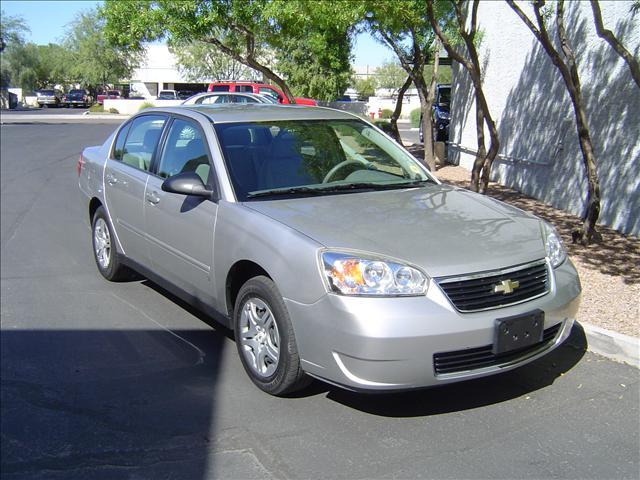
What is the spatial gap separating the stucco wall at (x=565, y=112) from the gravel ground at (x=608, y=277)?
0.49 m

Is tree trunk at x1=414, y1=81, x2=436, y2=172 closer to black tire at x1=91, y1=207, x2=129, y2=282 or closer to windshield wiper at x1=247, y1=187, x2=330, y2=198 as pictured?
black tire at x1=91, y1=207, x2=129, y2=282

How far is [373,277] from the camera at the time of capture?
3.49m

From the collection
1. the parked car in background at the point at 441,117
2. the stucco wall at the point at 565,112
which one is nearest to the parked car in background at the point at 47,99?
the parked car in background at the point at 441,117

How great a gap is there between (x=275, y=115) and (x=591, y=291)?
3.16m

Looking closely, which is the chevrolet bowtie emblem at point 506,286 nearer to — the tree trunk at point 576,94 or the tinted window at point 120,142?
the tree trunk at point 576,94

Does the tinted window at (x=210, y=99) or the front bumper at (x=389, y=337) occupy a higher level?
the tinted window at (x=210, y=99)

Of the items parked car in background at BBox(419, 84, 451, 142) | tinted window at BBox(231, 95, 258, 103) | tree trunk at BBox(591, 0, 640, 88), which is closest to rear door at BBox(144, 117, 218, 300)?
tree trunk at BBox(591, 0, 640, 88)

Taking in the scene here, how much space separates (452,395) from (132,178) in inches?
129

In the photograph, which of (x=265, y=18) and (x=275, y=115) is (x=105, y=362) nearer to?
(x=275, y=115)

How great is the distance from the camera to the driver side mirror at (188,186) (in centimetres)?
443

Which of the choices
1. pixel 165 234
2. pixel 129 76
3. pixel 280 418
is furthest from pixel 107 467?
pixel 129 76

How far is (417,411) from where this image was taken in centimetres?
391

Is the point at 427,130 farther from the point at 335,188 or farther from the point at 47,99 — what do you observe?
the point at 47,99

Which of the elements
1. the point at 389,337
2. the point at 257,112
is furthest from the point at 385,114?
the point at 389,337
